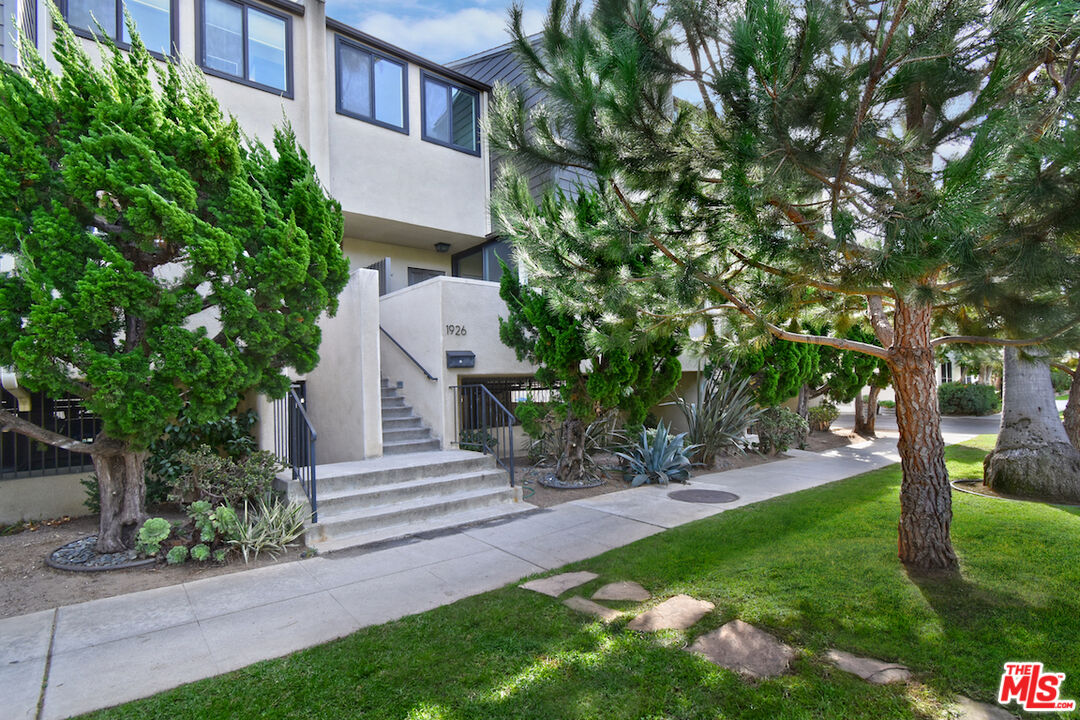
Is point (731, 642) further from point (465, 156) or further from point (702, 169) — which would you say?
point (465, 156)

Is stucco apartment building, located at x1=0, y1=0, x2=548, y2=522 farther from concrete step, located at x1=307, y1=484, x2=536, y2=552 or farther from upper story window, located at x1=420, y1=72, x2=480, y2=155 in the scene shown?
concrete step, located at x1=307, y1=484, x2=536, y2=552

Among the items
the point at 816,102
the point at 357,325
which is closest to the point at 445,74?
the point at 357,325

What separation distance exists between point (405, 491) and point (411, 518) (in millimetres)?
395

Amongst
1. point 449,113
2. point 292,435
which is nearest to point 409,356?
point 292,435

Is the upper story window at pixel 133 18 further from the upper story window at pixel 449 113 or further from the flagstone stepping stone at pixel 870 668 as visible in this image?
the flagstone stepping stone at pixel 870 668

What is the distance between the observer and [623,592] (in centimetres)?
412

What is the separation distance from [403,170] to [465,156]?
159 cm

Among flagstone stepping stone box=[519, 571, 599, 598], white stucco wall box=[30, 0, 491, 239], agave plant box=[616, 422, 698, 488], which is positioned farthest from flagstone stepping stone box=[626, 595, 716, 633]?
white stucco wall box=[30, 0, 491, 239]

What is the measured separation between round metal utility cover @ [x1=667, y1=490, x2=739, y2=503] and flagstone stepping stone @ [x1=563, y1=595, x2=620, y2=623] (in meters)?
3.67

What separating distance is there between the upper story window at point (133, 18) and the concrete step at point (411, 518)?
24.2 feet

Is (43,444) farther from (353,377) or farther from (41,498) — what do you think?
(353,377)

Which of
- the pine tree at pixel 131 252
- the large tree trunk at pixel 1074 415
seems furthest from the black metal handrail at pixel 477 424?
the large tree trunk at pixel 1074 415

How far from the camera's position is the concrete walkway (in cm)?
307

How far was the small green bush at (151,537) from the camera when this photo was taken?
4.89 metres
